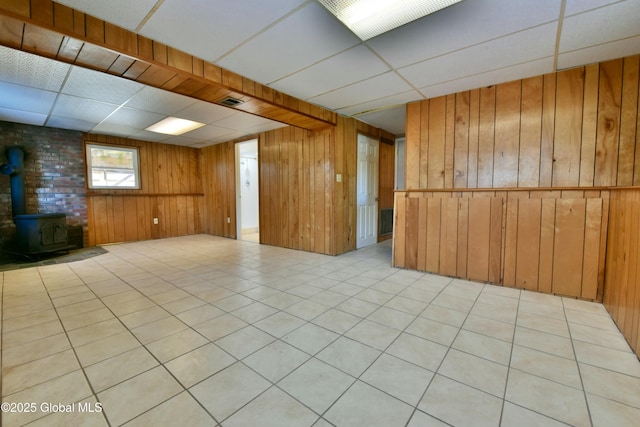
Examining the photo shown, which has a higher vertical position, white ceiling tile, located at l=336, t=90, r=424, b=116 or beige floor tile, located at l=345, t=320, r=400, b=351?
white ceiling tile, located at l=336, t=90, r=424, b=116

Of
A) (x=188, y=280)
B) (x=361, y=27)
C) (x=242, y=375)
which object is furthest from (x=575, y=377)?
(x=188, y=280)

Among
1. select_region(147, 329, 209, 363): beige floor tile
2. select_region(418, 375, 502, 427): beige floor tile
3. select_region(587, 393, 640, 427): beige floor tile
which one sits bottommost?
select_region(587, 393, 640, 427): beige floor tile

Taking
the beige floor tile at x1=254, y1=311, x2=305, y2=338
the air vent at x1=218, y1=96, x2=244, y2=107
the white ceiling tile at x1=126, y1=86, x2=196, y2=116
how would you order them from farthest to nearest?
the white ceiling tile at x1=126, y1=86, x2=196, y2=116 < the air vent at x1=218, y1=96, x2=244, y2=107 < the beige floor tile at x1=254, y1=311, x2=305, y2=338

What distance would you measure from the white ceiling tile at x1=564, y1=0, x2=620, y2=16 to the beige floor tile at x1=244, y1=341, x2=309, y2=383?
3.03 metres

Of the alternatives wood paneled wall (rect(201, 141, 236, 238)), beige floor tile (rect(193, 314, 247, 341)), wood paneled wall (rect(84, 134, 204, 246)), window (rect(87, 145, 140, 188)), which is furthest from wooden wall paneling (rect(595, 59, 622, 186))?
window (rect(87, 145, 140, 188))

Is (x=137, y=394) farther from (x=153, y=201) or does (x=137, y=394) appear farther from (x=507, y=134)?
(x=153, y=201)

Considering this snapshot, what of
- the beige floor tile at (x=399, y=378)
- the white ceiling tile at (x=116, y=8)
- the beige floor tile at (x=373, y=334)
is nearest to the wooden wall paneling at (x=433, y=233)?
the beige floor tile at (x=373, y=334)

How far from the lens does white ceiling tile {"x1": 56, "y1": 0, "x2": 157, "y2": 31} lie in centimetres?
184

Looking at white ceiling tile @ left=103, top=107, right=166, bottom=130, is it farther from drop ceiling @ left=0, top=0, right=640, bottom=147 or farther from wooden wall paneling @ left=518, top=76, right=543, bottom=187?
wooden wall paneling @ left=518, top=76, right=543, bottom=187

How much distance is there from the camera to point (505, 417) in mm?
1263

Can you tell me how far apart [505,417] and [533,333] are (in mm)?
1091

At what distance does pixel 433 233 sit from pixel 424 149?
118 centimetres

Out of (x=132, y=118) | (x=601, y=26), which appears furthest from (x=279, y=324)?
(x=132, y=118)

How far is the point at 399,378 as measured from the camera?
154 cm
